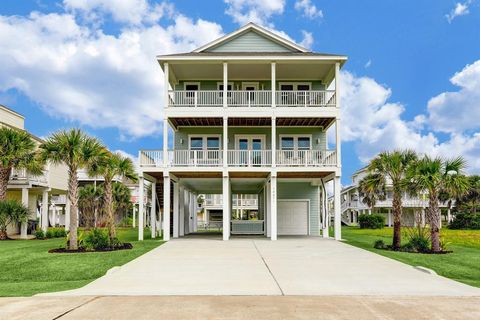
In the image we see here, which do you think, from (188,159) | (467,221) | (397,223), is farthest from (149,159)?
(467,221)

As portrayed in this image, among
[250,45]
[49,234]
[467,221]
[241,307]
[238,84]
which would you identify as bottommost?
[467,221]

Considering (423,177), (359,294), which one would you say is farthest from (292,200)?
(359,294)

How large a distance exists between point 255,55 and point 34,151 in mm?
15768

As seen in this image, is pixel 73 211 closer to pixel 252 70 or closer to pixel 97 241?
pixel 97 241

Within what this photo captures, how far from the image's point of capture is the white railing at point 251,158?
23.9 m

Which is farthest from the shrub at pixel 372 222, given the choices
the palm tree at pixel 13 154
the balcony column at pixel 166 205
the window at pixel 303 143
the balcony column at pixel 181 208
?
the palm tree at pixel 13 154

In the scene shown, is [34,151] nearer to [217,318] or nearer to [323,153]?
[323,153]

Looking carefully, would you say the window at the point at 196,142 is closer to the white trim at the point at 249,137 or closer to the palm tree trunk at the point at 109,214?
the white trim at the point at 249,137

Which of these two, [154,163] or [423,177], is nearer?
[423,177]

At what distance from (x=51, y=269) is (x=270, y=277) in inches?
266

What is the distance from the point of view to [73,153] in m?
18.7

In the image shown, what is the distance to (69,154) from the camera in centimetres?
1888

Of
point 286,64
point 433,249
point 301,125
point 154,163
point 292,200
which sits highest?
point 286,64

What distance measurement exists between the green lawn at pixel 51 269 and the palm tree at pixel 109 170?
273 cm
